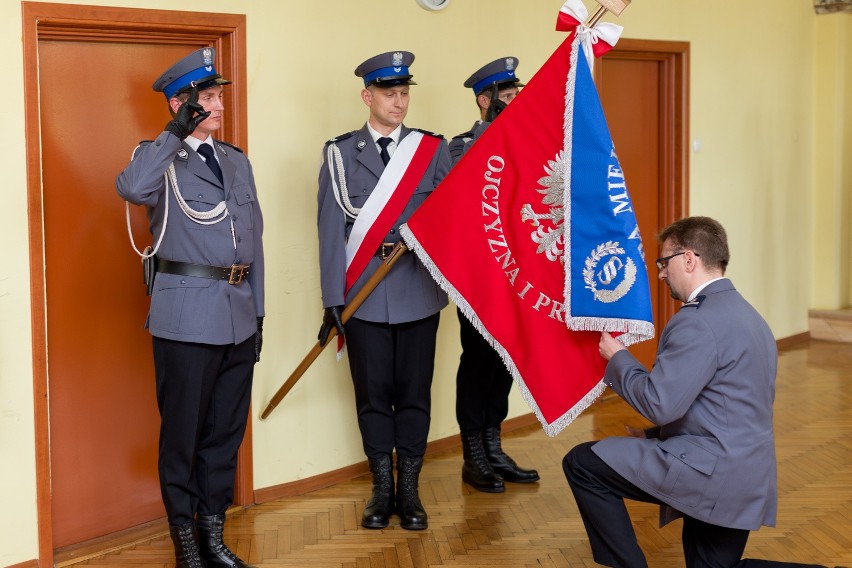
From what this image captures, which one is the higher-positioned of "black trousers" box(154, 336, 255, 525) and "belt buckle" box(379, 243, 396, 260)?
"belt buckle" box(379, 243, 396, 260)

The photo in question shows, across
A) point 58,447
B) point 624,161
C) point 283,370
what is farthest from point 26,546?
point 624,161

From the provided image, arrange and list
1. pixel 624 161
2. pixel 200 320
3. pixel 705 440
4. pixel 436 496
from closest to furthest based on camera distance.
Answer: pixel 705 440, pixel 200 320, pixel 436 496, pixel 624 161

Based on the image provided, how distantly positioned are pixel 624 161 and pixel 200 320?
3365 mm

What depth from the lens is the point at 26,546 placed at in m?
3.32

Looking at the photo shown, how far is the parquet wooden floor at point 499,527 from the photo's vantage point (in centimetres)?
346

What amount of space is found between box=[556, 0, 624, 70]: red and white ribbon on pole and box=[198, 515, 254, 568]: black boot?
1800mm

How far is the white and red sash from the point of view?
12.0 ft

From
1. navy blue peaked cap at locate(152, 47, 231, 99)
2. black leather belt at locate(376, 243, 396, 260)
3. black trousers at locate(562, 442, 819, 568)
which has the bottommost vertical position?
black trousers at locate(562, 442, 819, 568)

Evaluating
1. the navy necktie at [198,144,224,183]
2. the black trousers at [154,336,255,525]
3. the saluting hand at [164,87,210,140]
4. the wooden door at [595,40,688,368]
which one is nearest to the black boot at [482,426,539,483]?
the black trousers at [154,336,255,525]

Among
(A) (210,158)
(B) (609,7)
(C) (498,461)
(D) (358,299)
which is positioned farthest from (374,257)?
(B) (609,7)

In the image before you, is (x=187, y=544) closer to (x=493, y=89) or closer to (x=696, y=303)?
(x=696, y=303)

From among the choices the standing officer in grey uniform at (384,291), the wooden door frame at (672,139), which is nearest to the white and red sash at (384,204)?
the standing officer in grey uniform at (384,291)

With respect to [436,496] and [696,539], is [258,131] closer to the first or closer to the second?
[436,496]

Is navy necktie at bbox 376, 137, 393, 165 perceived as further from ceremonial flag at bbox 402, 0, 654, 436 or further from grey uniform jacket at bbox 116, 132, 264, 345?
grey uniform jacket at bbox 116, 132, 264, 345
